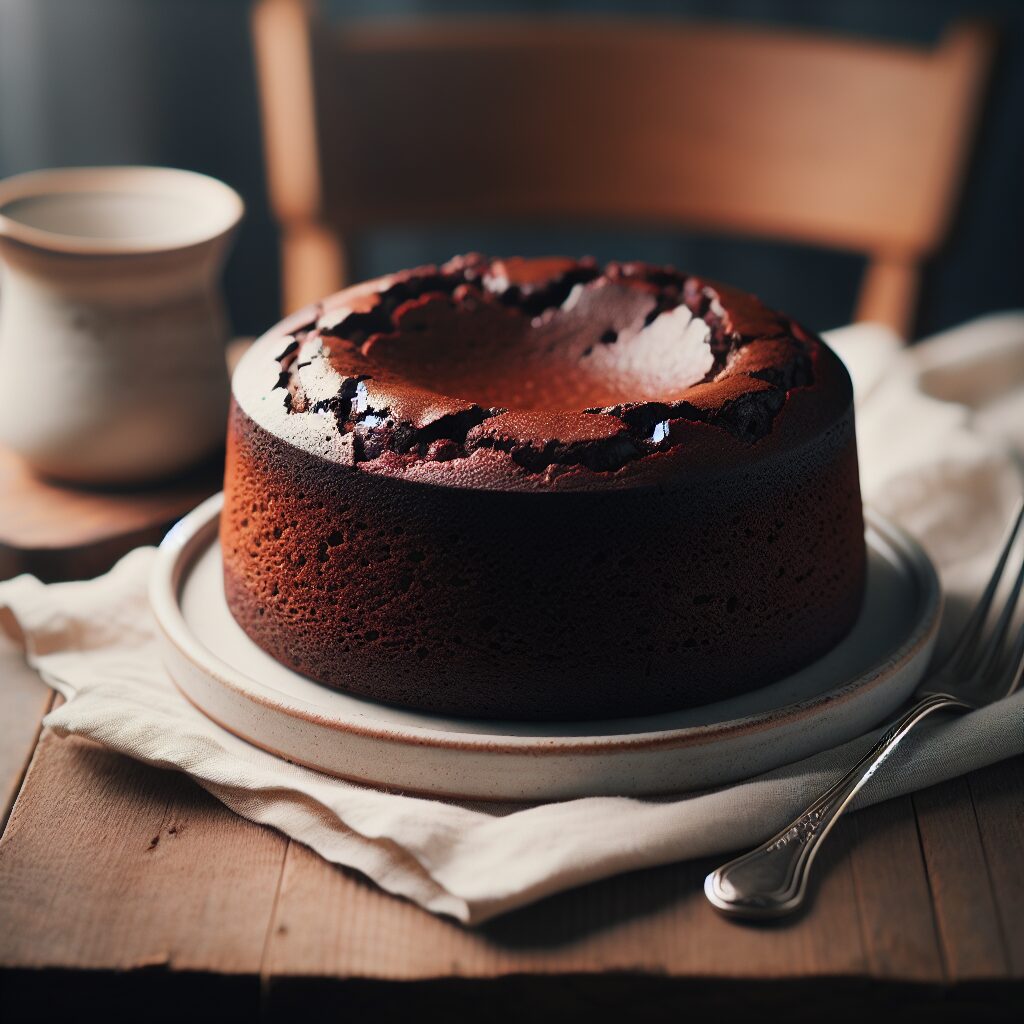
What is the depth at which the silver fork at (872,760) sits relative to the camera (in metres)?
0.86

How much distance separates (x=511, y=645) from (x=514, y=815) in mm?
122

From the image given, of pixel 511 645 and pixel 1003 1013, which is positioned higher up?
pixel 511 645

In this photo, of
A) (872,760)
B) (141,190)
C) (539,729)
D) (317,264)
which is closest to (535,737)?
(539,729)

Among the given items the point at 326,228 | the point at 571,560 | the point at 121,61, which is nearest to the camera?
the point at 571,560

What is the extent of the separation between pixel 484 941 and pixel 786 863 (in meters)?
0.21

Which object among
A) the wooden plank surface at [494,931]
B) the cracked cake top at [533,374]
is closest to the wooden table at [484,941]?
the wooden plank surface at [494,931]

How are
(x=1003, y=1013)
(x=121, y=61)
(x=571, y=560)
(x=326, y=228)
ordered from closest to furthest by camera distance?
(x=1003, y=1013) < (x=571, y=560) < (x=326, y=228) < (x=121, y=61)

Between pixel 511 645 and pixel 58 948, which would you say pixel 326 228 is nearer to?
pixel 511 645

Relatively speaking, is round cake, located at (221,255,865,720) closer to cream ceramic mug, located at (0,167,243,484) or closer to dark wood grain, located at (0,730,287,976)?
dark wood grain, located at (0,730,287,976)

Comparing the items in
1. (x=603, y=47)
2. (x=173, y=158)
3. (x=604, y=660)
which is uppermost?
(x=603, y=47)

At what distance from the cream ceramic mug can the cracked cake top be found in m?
0.25

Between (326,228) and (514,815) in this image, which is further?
(326,228)

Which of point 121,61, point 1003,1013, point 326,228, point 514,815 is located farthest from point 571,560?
point 121,61

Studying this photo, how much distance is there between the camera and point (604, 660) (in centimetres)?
95
